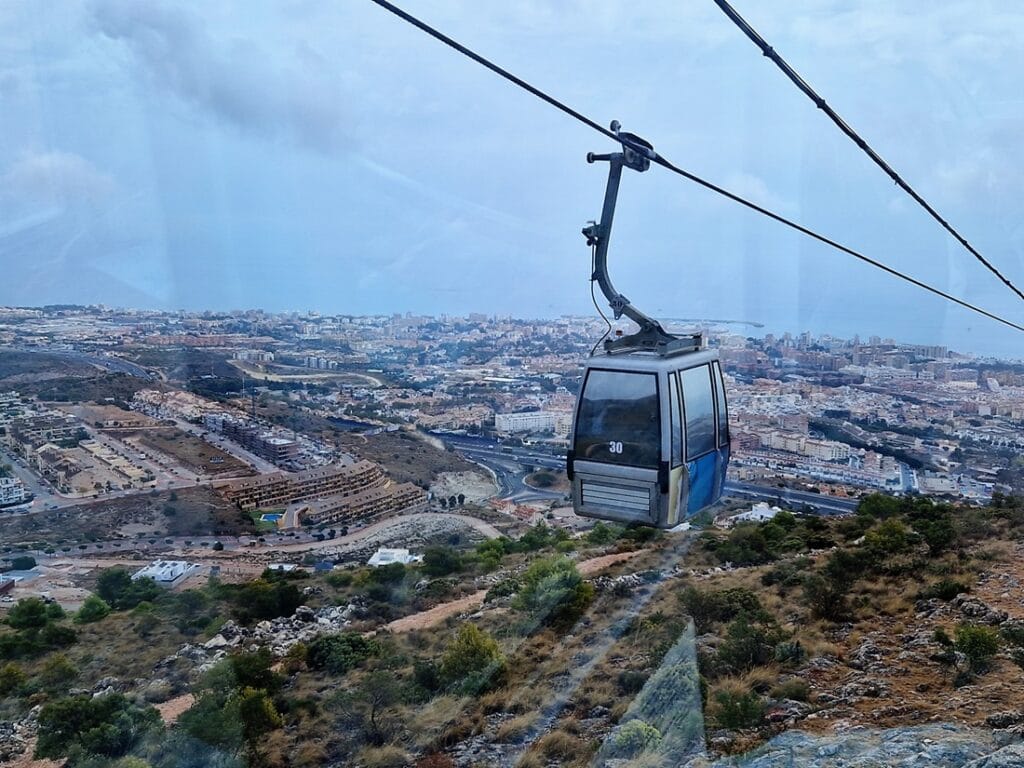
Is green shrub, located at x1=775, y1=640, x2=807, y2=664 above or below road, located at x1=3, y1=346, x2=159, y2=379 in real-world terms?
below

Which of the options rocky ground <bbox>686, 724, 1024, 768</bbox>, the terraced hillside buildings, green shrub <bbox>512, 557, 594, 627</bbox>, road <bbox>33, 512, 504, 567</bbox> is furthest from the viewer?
the terraced hillside buildings

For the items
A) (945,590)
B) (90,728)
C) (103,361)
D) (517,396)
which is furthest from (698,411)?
(103,361)

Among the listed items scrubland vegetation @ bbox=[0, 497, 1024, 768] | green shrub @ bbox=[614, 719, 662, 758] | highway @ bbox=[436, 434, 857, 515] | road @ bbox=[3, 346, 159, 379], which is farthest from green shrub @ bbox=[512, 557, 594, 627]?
road @ bbox=[3, 346, 159, 379]

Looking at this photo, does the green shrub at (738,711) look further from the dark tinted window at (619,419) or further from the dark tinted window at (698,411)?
the dark tinted window at (619,419)

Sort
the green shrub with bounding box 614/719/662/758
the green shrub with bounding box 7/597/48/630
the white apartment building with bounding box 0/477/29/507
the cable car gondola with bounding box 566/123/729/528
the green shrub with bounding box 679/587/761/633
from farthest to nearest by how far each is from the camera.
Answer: the white apartment building with bounding box 0/477/29/507 < the green shrub with bounding box 7/597/48/630 < the green shrub with bounding box 679/587/761/633 < the green shrub with bounding box 614/719/662/758 < the cable car gondola with bounding box 566/123/729/528

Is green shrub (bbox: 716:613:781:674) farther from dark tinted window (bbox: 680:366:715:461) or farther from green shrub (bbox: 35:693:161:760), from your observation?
green shrub (bbox: 35:693:161:760)

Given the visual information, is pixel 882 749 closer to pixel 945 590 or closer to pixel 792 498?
pixel 945 590

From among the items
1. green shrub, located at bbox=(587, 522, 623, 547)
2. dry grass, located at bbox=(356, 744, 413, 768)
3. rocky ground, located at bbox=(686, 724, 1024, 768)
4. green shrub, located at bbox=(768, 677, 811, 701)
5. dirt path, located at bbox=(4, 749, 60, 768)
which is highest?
rocky ground, located at bbox=(686, 724, 1024, 768)

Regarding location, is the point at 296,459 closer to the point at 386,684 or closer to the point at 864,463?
the point at 386,684
